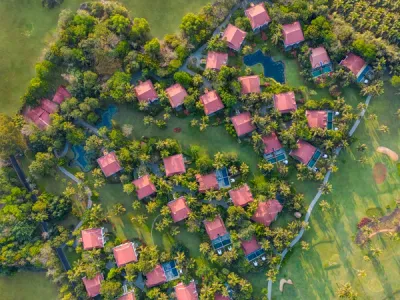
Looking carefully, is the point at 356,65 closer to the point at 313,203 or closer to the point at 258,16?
the point at 258,16

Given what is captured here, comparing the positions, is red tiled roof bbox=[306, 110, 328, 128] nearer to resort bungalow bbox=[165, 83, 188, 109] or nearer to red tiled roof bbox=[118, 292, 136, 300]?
resort bungalow bbox=[165, 83, 188, 109]

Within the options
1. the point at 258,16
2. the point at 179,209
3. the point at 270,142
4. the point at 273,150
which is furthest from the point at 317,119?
the point at 179,209

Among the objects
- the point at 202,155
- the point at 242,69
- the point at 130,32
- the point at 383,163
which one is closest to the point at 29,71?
the point at 130,32

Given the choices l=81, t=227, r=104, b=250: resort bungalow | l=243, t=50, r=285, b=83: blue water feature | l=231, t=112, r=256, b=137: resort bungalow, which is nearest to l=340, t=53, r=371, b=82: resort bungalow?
l=243, t=50, r=285, b=83: blue water feature

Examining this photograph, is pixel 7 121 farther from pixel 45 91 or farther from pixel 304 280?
pixel 304 280

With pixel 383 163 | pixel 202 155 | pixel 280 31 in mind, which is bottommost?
pixel 383 163

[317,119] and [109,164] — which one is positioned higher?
[109,164]
